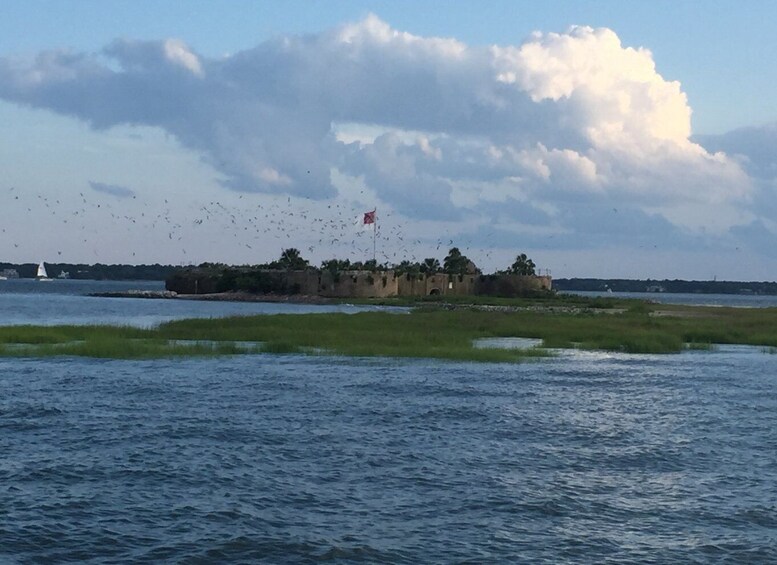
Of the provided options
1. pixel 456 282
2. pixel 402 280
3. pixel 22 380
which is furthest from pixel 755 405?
pixel 456 282

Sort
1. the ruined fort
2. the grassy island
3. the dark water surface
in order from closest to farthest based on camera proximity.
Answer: the dark water surface → the grassy island → the ruined fort

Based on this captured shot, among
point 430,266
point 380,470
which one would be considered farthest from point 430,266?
point 380,470

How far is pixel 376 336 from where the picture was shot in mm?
64875

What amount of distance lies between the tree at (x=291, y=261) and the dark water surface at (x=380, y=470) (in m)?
144

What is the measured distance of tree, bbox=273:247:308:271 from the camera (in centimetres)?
18888

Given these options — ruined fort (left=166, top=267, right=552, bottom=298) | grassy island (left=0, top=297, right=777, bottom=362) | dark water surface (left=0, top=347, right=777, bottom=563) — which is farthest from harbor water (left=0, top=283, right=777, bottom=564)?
ruined fort (left=166, top=267, right=552, bottom=298)

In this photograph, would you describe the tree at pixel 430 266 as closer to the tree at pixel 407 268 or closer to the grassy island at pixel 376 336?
the tree at pixel 407 268

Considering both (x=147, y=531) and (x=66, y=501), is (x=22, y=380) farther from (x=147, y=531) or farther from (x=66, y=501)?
(x=147, y=531)

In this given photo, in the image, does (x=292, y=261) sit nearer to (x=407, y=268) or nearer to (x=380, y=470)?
(x=407, y=268)

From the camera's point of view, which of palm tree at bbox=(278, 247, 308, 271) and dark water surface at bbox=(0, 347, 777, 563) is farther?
palm tree at bbox=(278, 247, 308, 271)

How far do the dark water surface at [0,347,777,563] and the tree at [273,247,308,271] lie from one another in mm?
144341

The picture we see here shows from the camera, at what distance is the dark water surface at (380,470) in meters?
19.4

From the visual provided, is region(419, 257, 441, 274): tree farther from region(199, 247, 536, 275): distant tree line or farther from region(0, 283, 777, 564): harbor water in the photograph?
region(0, 283, 777, 564): harbor water

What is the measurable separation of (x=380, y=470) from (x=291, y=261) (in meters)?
167
